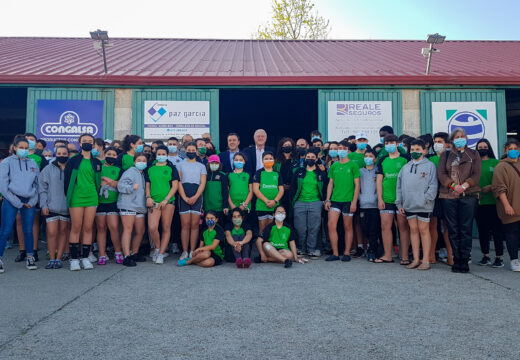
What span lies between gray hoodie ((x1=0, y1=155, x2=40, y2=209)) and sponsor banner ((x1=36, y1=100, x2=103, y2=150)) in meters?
3.60

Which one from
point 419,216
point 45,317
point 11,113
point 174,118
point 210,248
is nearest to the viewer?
point 45,317

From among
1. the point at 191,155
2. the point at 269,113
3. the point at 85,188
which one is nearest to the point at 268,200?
the point at 191,155

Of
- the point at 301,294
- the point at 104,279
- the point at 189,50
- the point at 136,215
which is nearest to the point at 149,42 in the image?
the point at 189,50

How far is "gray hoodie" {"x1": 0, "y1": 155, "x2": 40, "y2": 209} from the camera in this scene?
558 cm

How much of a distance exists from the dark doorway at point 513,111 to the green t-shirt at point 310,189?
7599 mm

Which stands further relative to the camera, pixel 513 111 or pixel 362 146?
pixel 513 111

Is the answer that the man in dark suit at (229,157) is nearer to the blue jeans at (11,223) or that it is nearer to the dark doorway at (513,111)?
the blue jeans at (11,223)

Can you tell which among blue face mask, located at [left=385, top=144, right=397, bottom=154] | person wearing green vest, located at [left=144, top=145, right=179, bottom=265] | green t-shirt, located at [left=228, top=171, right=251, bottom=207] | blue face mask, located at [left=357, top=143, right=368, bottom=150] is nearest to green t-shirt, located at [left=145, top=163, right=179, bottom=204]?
person wearing green vest, located at [left=144, top=145, right=179, bottom=265]

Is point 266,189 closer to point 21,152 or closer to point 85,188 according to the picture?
point 85,188

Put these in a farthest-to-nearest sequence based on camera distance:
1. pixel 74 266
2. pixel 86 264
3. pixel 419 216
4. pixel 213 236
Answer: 1. pixel 213 236
2. pixel 419 216
3. pixel 86 264
4. pixel 74 266

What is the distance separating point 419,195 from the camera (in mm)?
5605

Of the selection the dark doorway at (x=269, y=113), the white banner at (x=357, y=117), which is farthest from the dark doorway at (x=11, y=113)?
the white banner at (x=357, y=117)

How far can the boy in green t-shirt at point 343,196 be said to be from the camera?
634 centimetres

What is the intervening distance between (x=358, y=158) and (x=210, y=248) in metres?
3.08
